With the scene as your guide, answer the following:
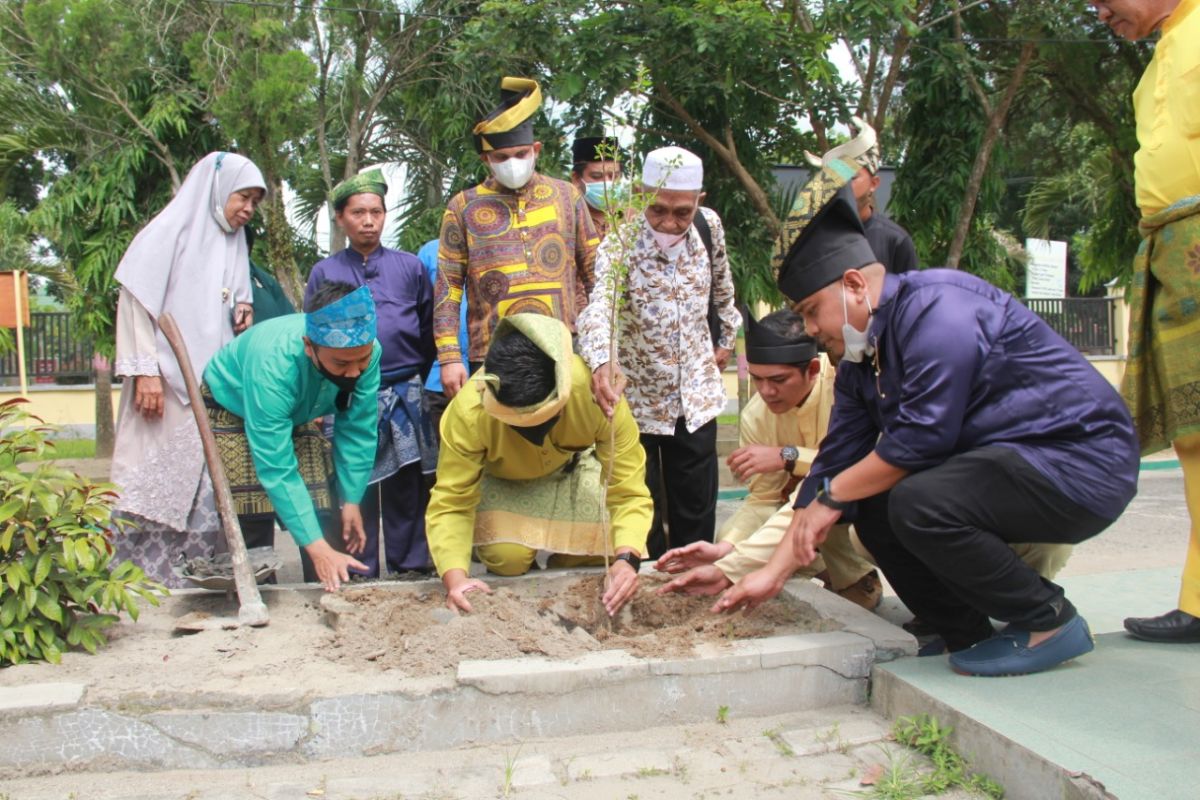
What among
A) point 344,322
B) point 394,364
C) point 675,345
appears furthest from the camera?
point 394,364

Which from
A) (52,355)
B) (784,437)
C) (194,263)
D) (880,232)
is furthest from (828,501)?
(52,355)

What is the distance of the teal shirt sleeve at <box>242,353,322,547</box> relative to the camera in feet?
11.3

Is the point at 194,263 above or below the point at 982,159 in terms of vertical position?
below

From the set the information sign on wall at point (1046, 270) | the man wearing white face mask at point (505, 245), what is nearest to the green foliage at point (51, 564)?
the man wearing white face mask at point (505, 245)

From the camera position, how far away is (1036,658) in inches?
105

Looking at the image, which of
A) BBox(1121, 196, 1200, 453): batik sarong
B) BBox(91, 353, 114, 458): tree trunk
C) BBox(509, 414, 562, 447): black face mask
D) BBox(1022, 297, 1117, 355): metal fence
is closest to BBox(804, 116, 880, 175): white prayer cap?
BBox(1121, 196, 1200, 453): batik sarong

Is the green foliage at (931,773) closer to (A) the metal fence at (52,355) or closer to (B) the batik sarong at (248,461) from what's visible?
(B) the batik sarong at (248,461)

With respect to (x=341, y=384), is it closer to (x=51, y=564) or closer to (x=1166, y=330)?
(x=51, y=564)

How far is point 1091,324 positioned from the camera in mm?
17172

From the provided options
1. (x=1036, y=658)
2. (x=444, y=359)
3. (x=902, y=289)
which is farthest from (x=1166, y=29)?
(x=444, y=359)

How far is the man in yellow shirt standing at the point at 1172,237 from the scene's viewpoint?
2.86m

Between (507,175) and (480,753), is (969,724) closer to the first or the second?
(480,753)

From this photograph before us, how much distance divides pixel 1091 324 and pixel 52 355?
16.6 m

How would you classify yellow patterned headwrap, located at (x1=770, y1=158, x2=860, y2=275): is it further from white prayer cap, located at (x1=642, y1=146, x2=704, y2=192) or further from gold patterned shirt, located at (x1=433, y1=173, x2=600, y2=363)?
gold patterned shirt, located at (x1=433, y1=173, x2=600, y2=363)
